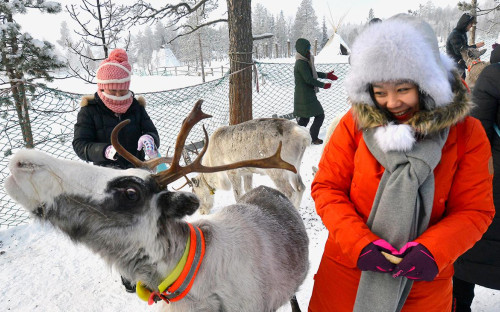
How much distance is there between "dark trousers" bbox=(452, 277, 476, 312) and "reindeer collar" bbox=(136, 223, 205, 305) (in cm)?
198

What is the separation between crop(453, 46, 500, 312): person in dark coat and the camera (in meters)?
1.96

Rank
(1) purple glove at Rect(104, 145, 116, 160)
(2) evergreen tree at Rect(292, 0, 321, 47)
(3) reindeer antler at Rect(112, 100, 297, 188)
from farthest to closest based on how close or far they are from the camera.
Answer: (2) evergreen tree at Rect(292, 0, 321, 47)
(1) purple glove at Rect(104, 145, 116, 160)
(3) reindeer antler at Rect(112, 100, 297, 188)

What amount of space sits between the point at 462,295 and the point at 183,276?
2.13 meters

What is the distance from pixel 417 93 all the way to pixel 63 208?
1755mm

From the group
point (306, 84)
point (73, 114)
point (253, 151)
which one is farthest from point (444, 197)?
point (73, 114)

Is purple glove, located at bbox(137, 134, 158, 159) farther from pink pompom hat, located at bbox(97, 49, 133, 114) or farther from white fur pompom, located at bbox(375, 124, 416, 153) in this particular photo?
white fur pompom, located at bbox(375, 124, 416, 153)

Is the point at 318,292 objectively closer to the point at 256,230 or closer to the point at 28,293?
the point at 256,230

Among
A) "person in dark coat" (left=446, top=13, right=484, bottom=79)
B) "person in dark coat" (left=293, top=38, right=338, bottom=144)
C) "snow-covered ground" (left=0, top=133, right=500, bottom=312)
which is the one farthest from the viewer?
"person in dark coat" (left=446, top=13, right=484, bottom=79)

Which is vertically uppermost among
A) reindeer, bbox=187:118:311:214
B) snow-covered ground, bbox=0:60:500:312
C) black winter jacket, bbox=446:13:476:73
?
black winter jacket, bbox=446:13:476:73

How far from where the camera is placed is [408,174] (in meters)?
1.23

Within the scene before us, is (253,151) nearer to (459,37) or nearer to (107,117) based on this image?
(107,117)

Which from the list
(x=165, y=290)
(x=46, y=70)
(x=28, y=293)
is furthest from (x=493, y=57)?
(x=46, y=70)

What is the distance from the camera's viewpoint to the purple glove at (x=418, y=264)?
1.17 metres

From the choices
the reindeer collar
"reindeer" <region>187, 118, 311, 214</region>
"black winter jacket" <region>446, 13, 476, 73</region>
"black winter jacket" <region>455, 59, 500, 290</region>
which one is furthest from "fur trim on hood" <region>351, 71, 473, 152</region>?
"black winter jacket" <region>446, 13, 476, 73</region>
